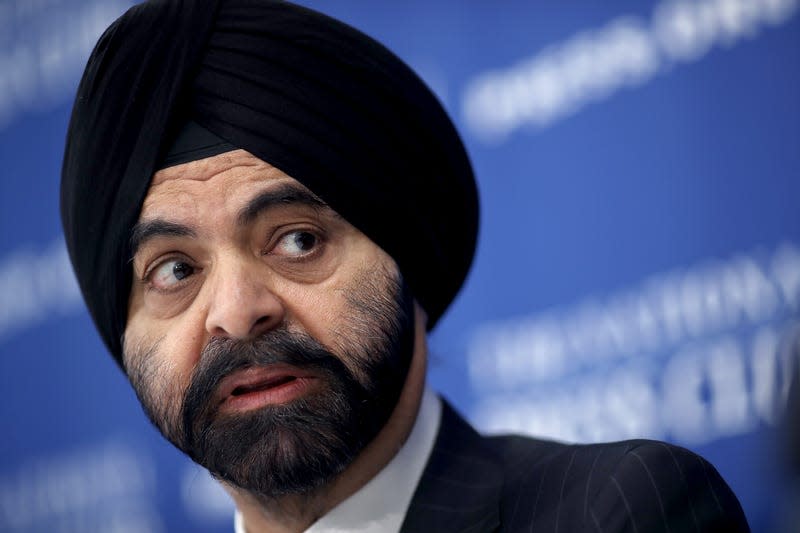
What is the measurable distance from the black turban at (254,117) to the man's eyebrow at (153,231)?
0.02 meters

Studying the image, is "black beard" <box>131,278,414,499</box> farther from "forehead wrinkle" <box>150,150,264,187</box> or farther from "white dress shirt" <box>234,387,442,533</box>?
"forehead wrinkle" <box>150,150,264,187</box>

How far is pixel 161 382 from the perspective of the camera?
1617 millimetres

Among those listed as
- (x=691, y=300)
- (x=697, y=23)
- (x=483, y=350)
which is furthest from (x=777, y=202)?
(x=483, y=350)

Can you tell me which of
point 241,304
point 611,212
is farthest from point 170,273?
point 611,212

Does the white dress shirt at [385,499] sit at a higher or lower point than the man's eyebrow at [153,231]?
lower

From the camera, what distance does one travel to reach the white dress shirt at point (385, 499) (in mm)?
1625

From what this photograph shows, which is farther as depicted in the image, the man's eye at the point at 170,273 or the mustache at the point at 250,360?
the man's eye at the point at 170,273

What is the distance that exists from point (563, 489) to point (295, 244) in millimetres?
574

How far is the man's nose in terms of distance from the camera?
149cm

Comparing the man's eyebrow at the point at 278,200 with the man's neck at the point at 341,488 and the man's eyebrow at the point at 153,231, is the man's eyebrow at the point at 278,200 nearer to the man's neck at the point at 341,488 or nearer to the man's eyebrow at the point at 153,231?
the man's eyebrow at the point at 153,231

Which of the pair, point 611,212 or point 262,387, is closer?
point 262,387

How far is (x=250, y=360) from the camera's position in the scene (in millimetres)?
1512

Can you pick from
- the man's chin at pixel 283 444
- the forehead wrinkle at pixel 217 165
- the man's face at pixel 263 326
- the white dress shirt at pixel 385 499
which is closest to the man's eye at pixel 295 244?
the man's face at pixel 263 326

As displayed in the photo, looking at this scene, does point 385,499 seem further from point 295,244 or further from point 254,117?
point 254,117
